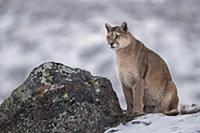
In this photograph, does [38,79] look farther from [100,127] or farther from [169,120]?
[169,120]

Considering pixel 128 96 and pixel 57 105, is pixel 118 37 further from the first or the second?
pixel 57 105

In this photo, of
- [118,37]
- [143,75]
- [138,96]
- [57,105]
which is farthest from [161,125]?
[118,37]

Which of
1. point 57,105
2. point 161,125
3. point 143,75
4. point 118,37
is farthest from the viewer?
point 118,37

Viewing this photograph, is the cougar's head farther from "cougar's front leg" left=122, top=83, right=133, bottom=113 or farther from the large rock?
the large rock

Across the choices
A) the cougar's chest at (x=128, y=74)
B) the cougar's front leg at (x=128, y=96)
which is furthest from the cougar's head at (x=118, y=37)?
the cougar's front leg at (x=128, y=96)

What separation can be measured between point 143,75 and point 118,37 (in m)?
1.03

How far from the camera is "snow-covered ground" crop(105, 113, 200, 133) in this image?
8.06 m

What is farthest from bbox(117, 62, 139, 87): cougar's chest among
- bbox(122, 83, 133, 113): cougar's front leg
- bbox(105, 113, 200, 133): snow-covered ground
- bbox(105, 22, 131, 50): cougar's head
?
bbox(105, 113, 200, 133): snow-covered ground

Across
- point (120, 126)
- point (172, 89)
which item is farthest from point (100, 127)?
point (172, 89)

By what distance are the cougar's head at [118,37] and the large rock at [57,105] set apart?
90.8 inches

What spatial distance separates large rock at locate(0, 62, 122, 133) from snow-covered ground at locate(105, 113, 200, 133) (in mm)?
351

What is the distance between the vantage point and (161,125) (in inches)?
341

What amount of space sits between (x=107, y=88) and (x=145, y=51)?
236 cm

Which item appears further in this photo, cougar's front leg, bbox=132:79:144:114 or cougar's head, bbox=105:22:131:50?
cougar's head, bbox=105:22:131:50
